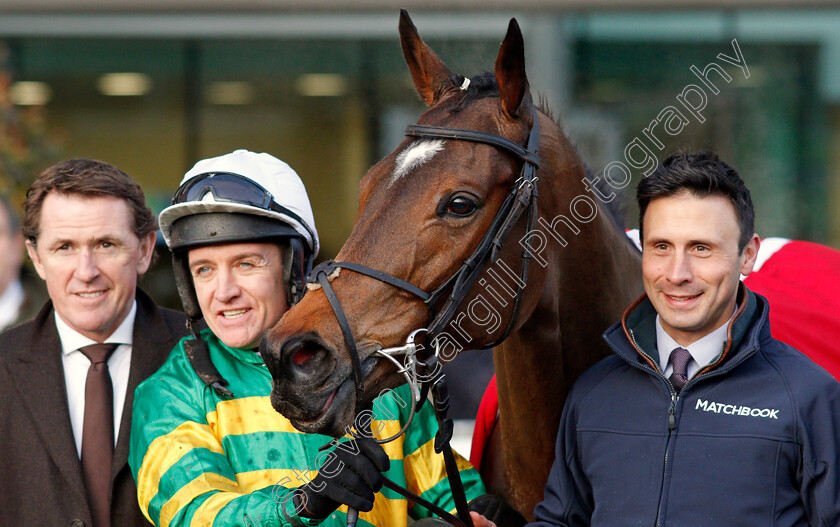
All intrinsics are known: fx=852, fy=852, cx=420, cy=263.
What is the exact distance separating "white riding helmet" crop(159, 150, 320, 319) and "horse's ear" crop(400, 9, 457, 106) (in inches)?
19.7

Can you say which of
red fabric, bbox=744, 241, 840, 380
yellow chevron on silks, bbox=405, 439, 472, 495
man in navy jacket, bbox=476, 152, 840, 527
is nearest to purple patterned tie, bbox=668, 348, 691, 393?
man in navy jacket, bbox=476, 152, 840, 527

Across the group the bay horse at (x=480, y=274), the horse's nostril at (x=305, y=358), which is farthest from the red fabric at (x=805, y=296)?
the horse's nostril at (x=305, y=358)

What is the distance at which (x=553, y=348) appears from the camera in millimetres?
2262

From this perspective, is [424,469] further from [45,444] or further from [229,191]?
[45,444]

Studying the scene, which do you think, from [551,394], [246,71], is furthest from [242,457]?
[246,71]

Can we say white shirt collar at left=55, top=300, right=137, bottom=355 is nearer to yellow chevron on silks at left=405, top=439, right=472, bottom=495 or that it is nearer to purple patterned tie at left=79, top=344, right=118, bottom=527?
purple patterned tie at left=79, top=344, right=118, bottom=527

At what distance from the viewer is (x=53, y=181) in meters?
2.67

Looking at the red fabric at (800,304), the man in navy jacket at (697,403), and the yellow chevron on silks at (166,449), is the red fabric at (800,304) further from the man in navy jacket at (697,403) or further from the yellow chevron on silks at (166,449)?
the yellow chevron on silks at (166,449)

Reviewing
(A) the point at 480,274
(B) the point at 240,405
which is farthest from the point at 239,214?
(A) the point at 480,274

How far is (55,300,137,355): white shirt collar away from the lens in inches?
106

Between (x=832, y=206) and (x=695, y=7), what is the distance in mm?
2058

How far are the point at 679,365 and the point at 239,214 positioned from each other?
122 centimetres

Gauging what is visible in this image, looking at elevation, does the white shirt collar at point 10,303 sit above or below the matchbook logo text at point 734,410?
above

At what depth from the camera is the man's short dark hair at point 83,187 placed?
265cm
